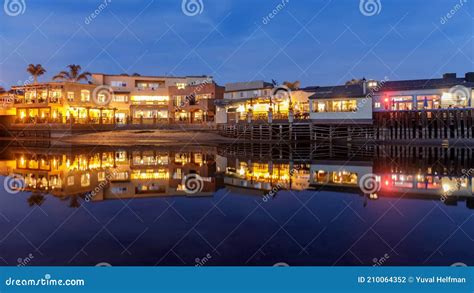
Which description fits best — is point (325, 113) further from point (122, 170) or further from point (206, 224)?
point (206, 224)

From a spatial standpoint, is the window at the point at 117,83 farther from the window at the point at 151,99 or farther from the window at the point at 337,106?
the window at the point at 337,106

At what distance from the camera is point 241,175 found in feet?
68.3

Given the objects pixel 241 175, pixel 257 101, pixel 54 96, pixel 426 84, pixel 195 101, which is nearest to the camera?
pixel 241 175

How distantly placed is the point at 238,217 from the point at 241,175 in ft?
29.7

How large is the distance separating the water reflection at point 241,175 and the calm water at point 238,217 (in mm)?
91

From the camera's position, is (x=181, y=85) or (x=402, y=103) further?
(x=181, y=85)

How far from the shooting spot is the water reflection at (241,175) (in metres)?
15.7

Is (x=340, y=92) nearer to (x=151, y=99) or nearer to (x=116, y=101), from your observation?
(x=151, y=99)

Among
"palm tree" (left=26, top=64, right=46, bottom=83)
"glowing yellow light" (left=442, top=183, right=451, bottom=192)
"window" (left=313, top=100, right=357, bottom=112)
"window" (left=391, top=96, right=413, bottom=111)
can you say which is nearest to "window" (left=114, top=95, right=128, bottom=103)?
"palm tree" (left=26, top=64, right=46, bottom=83)

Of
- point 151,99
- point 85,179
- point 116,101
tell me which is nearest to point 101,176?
point 85,179

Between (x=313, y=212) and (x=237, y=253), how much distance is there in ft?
14.7

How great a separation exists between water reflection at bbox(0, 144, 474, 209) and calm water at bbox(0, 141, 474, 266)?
0.30ft

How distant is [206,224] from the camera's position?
11.0 m

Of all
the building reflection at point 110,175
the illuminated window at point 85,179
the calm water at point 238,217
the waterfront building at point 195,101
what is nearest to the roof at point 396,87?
the waterfront building at point 195,101
